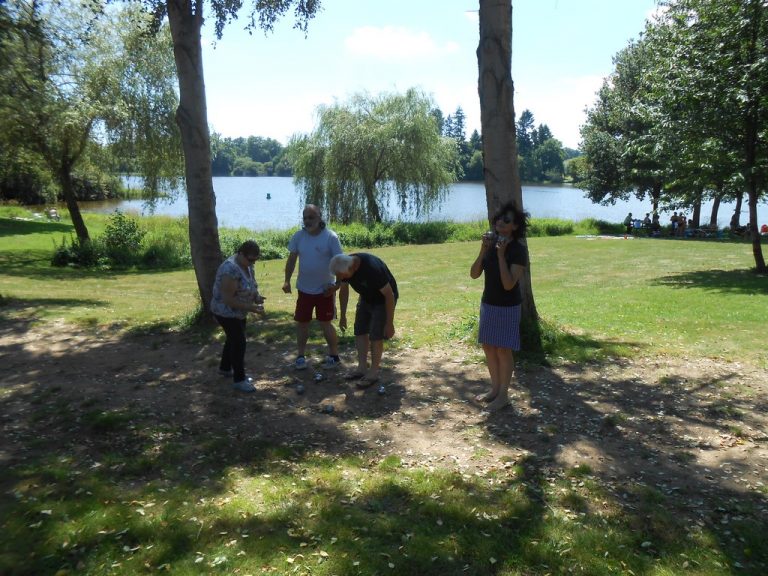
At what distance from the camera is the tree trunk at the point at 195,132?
884 centimetres

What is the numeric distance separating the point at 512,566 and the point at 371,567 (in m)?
0.84

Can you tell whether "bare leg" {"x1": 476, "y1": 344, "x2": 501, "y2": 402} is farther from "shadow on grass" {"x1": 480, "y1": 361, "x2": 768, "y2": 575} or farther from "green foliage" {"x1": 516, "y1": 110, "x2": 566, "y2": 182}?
"green foliage" {"x1": 516, "y1": 110, "x2": 566, "y2": 182}

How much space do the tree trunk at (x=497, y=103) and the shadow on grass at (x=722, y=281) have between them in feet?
29.5

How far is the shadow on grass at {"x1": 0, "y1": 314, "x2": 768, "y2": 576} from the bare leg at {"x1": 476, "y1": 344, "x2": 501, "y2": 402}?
→ 0.34 meters

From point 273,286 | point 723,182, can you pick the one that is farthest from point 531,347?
point 723,182

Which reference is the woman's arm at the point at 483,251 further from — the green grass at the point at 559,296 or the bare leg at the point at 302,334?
the green grass at the point at 559,296

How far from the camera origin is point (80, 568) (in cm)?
352

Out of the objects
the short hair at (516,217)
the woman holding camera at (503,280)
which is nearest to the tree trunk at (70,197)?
the woman holding camera at (503,280)

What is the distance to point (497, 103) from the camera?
771cm

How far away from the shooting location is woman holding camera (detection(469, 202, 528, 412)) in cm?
580

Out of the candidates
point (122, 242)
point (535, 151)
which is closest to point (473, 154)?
point (535, 151)

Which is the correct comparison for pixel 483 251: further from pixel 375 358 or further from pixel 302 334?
pixel 302 334

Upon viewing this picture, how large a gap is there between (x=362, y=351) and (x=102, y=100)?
17908 mm

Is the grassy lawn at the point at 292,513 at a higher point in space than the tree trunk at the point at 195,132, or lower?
lower
